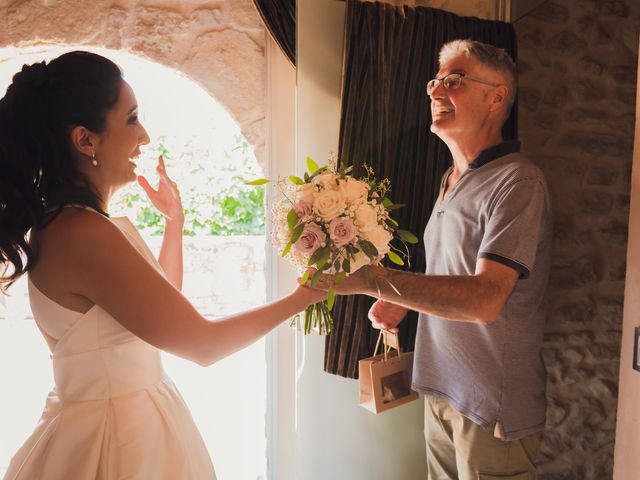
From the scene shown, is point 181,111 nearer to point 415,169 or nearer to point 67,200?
point 415,169

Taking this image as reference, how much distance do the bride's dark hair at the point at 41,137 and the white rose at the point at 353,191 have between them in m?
0.73

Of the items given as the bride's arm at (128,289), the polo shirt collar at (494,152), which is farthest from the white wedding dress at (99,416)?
the polo shirt collar at (494,152)

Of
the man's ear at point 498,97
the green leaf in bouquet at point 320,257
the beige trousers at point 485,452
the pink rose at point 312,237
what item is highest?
the man's ear at point 498,97

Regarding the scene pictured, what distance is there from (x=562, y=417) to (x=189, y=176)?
3674mm

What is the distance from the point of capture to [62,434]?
1352 millimetres

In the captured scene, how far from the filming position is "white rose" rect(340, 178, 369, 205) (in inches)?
56.5

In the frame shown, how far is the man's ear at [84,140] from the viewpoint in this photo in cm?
134

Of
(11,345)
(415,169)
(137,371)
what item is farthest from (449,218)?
(11,345)

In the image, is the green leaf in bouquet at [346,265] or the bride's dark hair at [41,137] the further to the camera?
the green leaf in bouquet at [346,265]

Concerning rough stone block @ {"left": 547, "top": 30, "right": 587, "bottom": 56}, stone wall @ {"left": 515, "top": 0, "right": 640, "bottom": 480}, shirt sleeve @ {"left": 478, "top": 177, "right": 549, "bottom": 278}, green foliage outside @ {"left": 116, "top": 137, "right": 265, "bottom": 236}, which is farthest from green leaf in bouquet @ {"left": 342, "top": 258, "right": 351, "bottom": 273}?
green foliage outside @ {"left": 116, "top": 137, "right": 265, "bottom": 236}

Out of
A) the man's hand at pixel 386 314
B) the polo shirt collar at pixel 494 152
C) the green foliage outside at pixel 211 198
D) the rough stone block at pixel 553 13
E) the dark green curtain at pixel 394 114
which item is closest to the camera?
the polo shirt collar at pixel 494 152

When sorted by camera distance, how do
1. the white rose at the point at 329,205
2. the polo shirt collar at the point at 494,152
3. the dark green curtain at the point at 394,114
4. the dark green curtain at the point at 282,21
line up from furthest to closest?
1. the dark green curtain at the point at 282,21
2. the dark green curtain at the point at 394,114
3. the polo shirt collar at the point at 494,152
4. the white rose at the point at 329,205

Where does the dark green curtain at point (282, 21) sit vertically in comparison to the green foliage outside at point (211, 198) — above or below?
above

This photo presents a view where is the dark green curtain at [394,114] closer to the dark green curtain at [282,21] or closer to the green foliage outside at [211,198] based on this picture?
the dark green curtain at [282,21]
